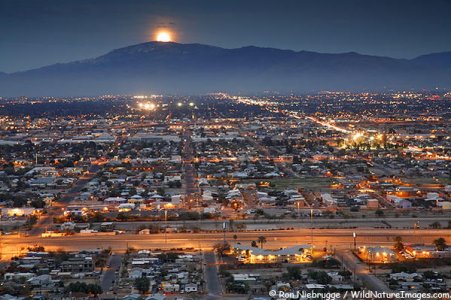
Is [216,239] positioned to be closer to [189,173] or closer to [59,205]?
[59,205]

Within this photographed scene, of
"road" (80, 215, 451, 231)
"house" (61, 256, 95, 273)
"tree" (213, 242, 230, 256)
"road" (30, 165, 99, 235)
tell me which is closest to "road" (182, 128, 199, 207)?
"road" (80, 215, 451, 231)

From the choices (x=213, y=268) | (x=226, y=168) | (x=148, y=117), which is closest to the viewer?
(x=213, y=268)

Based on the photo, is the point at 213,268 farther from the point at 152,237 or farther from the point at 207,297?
the point at 152,237

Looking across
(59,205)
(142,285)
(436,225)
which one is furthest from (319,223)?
(59,205)

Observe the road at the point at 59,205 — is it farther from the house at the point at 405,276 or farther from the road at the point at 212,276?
the house at the point at 405,276

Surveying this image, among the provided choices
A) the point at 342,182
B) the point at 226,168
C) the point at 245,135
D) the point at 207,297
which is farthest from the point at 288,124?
the point at 207,297

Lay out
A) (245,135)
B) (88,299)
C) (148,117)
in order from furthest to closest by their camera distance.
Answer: (148,117) → (245,135) → (88,299)

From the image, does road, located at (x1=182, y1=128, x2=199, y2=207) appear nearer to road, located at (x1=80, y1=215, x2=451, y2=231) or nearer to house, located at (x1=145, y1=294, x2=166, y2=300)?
road, located at (x1=80, y1=215, x2=451, y2=231)
